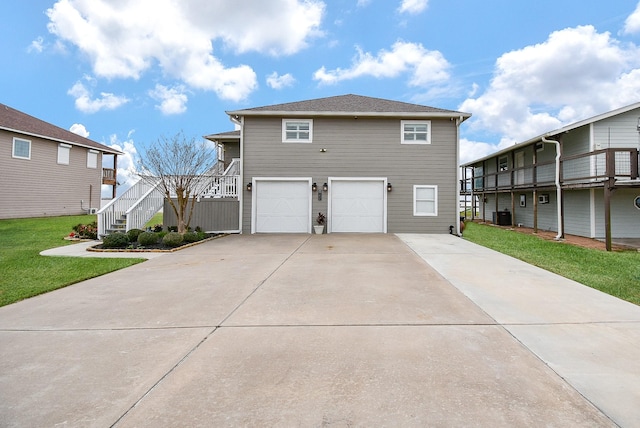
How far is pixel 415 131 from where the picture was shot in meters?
13.1

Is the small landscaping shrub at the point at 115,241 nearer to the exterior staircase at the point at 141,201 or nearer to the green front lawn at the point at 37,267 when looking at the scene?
the green front lawn at the point at 37,267

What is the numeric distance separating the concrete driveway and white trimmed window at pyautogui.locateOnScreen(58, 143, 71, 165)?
19424 millimetres

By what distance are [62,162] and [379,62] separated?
1972 centimetres

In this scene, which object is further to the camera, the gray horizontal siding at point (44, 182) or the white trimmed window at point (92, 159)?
the white trimmed window at point (92, 159)

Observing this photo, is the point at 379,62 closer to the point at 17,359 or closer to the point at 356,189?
the point at 356,189

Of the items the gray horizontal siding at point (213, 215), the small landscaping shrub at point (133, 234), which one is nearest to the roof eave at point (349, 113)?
the gray horizontal siding at point (213, 215)

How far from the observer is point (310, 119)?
13.1 m

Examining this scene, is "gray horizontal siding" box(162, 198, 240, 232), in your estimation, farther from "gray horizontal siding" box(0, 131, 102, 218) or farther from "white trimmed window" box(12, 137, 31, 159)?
"white trimmed window" box(12, 137, 31, 159)

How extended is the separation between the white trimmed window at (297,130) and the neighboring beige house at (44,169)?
49.2 ft

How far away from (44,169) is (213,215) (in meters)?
13.6

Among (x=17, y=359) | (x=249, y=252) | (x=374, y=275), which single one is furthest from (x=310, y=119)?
(x=17, y=359)

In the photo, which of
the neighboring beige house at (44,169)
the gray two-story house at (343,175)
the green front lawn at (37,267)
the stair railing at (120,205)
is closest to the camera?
the green front lawn at (37,267)

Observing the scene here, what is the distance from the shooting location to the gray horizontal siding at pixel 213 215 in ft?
41.5

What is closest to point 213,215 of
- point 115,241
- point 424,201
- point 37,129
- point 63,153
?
point 115,241
